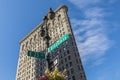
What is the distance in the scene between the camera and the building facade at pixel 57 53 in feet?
236

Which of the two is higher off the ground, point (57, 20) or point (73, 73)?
point (57, 20)

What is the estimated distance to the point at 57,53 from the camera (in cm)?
8306

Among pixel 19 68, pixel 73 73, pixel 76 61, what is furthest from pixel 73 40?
pixel 19 68

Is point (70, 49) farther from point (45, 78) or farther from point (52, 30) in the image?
point (45, 78)

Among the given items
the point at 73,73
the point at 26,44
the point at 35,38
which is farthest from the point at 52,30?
the point at 73,73

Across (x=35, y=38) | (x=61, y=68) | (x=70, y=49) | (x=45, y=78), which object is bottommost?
(x=45, y=78)

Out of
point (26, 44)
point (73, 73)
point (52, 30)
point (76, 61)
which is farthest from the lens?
point (26, 44)

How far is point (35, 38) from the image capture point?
107312 millimetres

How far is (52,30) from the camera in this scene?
95.7 meters

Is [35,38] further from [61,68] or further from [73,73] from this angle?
[73,73]

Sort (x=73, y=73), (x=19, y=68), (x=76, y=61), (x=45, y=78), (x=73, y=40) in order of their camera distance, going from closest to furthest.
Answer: (x=45, y=78) → (x=73, y=73) → (x=76, y=61) → (x=73, y=40) → (x=19, y=68)

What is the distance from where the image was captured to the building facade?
7188cm

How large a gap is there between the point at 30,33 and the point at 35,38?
7507 millimetres

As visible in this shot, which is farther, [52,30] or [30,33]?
[30,33]
